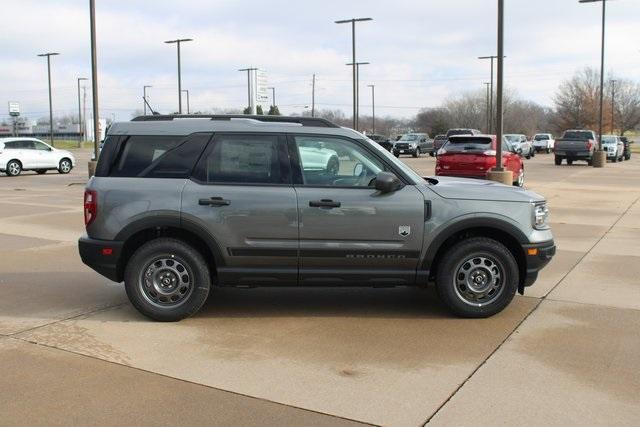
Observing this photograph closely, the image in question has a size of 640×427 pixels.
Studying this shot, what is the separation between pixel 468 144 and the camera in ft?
60.1

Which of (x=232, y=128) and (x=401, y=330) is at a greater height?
(x=232, y=128)

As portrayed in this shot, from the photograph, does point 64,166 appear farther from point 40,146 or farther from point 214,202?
point 214,202

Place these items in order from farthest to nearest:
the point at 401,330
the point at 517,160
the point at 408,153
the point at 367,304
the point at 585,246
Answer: the point at 408,153 → the point at 517,160 → the point at 585,246 → the point at 367,304 → the point at 401,330

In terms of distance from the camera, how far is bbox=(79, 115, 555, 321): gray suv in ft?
18.5

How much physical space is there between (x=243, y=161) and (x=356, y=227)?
118 centimetres

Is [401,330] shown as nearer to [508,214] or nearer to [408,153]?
[508,214]

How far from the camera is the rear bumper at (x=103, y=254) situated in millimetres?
5727

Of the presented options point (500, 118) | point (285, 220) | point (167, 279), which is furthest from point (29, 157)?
point (285, 220)

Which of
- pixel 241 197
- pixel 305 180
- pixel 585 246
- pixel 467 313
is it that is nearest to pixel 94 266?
pixel 241 197

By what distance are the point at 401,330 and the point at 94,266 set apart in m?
2.81

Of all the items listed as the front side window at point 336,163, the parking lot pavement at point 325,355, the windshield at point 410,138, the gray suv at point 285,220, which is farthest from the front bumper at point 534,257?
the windshield at point 410,138

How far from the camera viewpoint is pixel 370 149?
5.79 metres

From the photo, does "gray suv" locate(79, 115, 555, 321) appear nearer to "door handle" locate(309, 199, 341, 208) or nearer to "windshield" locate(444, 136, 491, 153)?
"door handle" locate(309, 199, 341, 208)

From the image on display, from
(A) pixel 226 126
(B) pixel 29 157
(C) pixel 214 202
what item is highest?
(A) pixel 226 126
